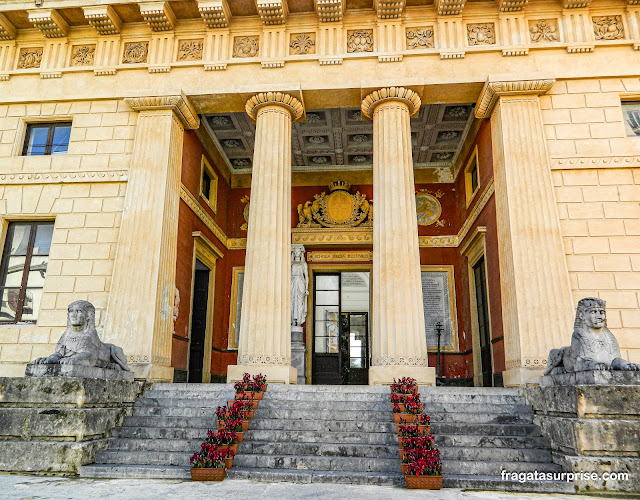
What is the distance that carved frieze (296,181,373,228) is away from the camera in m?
16.0

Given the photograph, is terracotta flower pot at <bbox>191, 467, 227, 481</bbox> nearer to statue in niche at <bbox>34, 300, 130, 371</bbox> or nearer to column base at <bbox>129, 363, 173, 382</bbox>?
statue in niche at <bbox>34, 300, 130, 371</bbox>

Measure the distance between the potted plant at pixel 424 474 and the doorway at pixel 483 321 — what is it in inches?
282

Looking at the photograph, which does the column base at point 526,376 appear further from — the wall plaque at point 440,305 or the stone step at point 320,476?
the wall plaque at point 440,305

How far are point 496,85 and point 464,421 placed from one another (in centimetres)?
752

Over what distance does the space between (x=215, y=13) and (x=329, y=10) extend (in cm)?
280

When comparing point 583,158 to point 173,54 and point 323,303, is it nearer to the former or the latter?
point 323,303

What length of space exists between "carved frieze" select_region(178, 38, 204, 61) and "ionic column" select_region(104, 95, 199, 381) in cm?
123

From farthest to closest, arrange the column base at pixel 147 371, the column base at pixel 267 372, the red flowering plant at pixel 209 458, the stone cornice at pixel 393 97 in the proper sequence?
the stone cornice at pixel 393 97 → the column base at pixel 147 371 → the column base at pixel 267 372 → the red flowering plant at pixel 209 458

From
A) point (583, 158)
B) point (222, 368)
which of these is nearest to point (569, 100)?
point (583, 158)

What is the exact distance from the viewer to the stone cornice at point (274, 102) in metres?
11.5

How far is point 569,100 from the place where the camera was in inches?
430

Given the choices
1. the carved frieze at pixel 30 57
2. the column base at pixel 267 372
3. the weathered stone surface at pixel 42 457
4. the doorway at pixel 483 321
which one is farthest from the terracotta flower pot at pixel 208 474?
the carved frieze at pixel 30 57

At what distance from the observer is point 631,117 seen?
10.8 m

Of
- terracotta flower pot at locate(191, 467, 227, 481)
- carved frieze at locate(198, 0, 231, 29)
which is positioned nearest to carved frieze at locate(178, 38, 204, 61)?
carved frieze at locate(198, 0, 231, 29)
